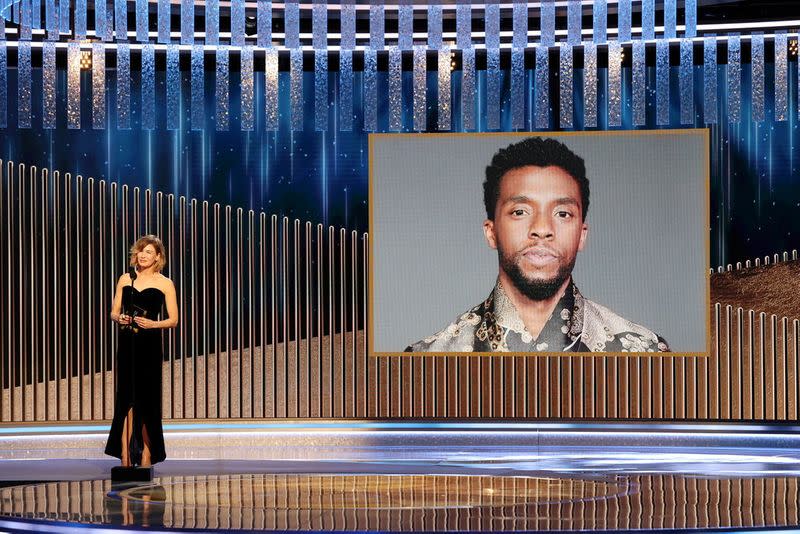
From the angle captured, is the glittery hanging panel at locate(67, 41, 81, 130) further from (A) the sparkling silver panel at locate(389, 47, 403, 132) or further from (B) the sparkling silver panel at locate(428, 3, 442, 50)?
(B) the sparkling silver panel at locate(428, 3, 442, 50)

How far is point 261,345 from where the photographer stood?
8.20 metres

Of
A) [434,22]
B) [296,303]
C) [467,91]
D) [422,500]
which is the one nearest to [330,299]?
[296,303]

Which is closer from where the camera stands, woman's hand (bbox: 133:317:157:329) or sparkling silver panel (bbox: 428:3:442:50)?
sparkling silver panel (bbox: 428:3:442:50)

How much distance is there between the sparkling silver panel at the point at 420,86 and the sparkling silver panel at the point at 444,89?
3.5 inches

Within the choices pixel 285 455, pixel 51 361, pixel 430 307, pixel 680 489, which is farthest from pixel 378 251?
pixel 680 489

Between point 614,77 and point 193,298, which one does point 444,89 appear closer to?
point 614,77

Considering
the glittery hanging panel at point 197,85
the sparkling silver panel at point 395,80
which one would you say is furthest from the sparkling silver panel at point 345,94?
the glittery hanging panel at point 197,85

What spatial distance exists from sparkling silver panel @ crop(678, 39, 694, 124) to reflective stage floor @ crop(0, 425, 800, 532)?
1840mm

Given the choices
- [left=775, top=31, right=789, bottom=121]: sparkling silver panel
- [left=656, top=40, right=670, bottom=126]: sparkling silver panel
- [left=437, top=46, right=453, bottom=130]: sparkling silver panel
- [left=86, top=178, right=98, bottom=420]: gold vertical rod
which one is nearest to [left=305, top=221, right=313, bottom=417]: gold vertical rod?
[left=86, top=178, right=98, bottom=420]: gold vertical rod

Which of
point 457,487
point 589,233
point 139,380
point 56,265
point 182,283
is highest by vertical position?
point 589,233

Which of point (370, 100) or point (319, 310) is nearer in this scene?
point (370, 100)

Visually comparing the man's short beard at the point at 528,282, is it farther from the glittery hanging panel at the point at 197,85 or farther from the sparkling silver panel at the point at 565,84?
the glittery hanging panel at the point at 197,85

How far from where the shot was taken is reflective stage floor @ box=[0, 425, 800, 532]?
4129 mm

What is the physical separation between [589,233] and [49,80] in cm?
334
